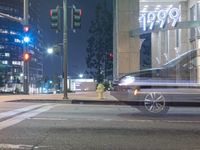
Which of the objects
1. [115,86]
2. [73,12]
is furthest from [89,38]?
[115,86]

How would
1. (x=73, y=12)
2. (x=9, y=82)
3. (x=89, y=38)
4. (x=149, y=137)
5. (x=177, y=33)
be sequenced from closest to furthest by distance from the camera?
(x=149, y=137), (x=73, y=12), (x=177, y=33), (x=89, y=38), (x=9, y=82)

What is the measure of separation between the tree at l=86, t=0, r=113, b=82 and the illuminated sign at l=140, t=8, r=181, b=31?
21.8 m

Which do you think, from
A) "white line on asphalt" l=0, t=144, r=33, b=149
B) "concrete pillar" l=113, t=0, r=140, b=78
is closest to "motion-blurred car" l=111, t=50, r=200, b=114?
"white line on asphalt" l=0, t=144, r=33, b=149

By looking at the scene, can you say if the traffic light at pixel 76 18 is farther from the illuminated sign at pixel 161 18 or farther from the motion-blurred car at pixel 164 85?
the motion-blurred car at pixel 164 85

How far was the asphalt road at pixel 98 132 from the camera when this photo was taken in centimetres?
952

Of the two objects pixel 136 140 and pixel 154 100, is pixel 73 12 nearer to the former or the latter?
pixel 154 100

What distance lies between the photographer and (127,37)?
39.6m

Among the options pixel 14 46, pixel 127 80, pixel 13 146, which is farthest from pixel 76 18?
pixel 14 46

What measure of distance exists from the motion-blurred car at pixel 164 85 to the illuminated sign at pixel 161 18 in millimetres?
20095

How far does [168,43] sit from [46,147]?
99.1 ft

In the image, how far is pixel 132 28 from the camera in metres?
39.5

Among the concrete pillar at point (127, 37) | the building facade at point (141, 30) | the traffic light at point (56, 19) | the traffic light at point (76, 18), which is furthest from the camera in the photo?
the concrete pillar at point (127, 37)

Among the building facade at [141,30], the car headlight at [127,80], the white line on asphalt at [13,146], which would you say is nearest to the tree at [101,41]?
the building facade at [141,30]

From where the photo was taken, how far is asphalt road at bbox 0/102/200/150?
9.52m
